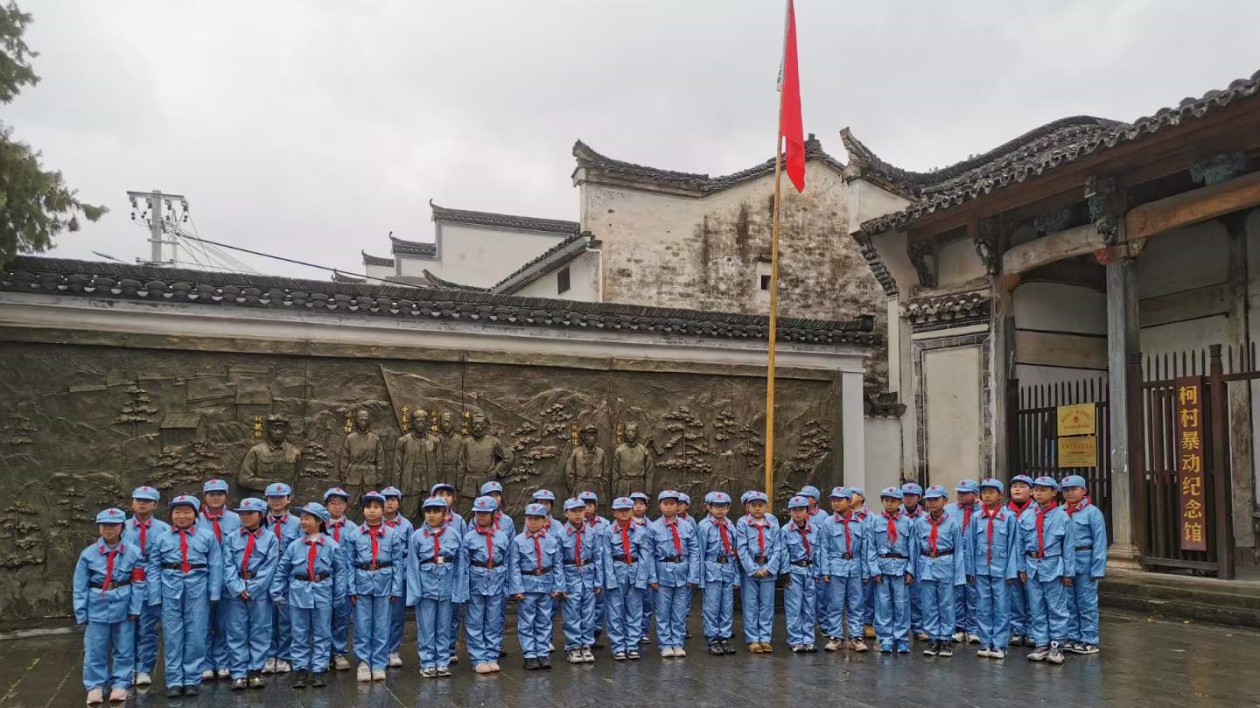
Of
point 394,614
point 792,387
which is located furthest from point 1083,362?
point 394,614

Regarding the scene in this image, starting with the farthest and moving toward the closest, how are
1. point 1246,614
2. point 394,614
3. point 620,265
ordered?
point 620,265, point 1246,614, point 394,614

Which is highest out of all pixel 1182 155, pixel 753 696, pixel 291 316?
pixel 1182 155

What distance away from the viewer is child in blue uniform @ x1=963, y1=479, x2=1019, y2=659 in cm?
888

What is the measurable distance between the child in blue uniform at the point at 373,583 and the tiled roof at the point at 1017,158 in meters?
9.07

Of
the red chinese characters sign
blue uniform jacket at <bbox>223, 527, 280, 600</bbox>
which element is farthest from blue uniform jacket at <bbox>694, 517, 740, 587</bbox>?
the red chinese characters sign

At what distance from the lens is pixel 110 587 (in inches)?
277

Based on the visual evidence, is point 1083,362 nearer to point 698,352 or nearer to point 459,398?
point 698,352

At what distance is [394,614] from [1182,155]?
33.1 ft

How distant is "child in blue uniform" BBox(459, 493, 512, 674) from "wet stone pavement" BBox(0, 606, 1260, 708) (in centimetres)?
23

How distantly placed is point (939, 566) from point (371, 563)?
17.0 ft

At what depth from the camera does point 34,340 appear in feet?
30.4

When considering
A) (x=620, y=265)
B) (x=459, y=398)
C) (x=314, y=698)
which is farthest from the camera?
(x=620, y=265)

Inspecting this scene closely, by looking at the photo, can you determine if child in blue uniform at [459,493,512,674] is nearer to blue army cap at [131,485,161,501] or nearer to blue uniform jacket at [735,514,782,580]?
blue uniform jacket at [735,514,782,580]

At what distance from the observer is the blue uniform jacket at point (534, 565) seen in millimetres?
8250
